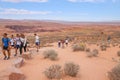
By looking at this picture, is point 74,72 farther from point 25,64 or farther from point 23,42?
point 23,42

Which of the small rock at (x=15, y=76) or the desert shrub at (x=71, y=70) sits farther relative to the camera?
the desert shrub at (x=71, y=70)

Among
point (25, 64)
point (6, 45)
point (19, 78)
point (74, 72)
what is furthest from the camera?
point (6, 45)

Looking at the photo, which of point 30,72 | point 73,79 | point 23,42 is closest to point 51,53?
point 23,42

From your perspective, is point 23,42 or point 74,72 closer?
point 74,72

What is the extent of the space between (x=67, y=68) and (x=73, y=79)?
616mm

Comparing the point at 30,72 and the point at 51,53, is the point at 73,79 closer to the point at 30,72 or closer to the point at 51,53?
the point at 30,72

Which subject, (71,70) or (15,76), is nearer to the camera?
(15,76)

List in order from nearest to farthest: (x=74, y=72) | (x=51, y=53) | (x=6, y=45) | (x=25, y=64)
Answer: (x=74, y=72), (x=25, y=64), (x=6, y=45), (x=51, y=53)

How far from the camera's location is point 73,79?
893 cm

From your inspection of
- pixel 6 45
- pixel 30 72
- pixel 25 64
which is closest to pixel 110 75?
pixel 30 72

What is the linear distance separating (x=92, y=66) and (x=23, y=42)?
5.04 m

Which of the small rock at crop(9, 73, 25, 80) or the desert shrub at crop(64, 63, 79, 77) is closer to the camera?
the small rock at crop(9, 73, 25, 80)

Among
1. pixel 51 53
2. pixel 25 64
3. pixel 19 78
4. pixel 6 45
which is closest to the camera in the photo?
pixel 19 78

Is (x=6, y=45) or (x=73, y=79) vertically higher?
(x=6, y=45)
